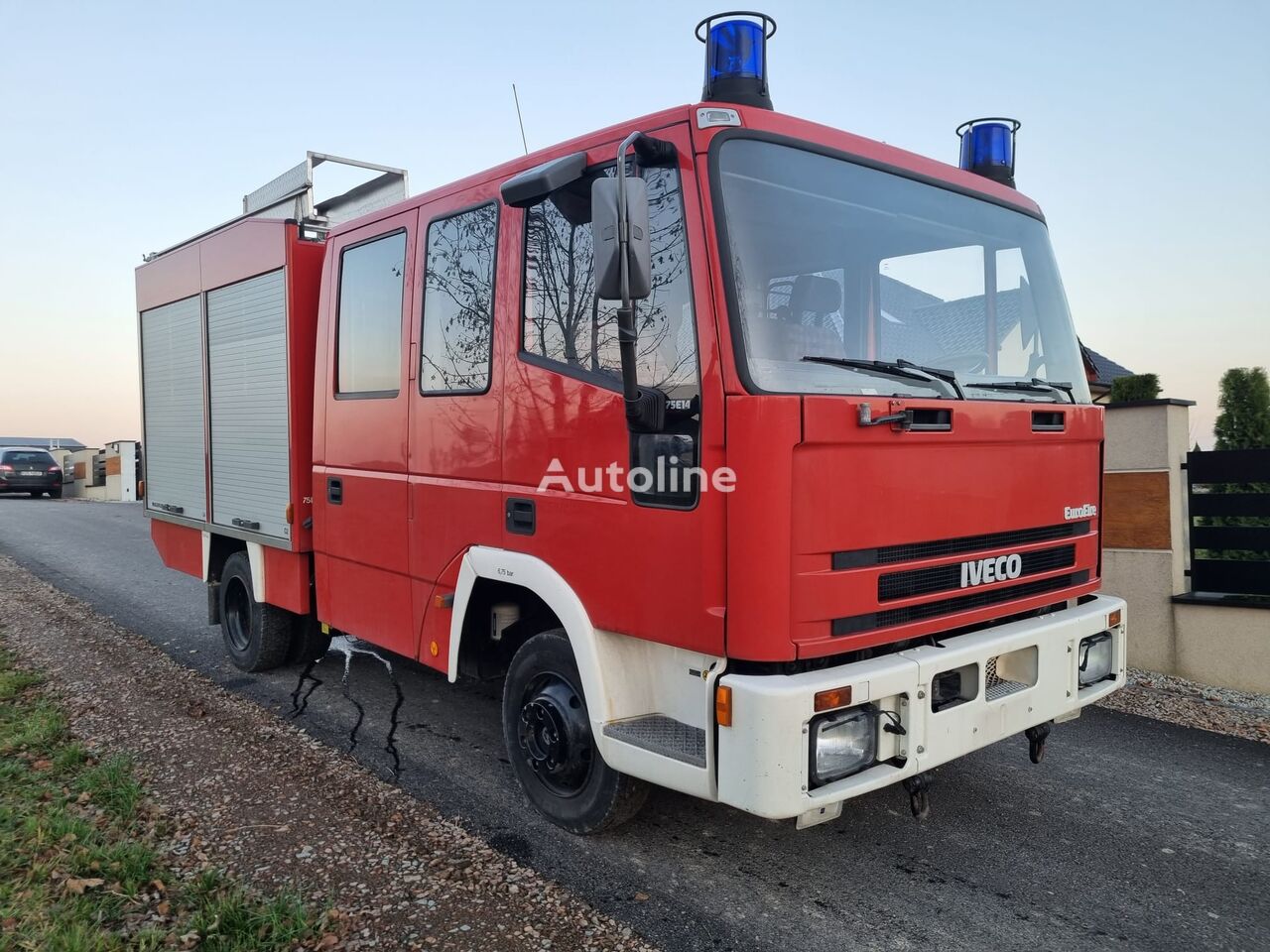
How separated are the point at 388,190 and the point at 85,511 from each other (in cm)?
1846

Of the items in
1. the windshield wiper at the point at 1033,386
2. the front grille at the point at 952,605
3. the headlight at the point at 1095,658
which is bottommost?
the headlight at the point at 1095,658

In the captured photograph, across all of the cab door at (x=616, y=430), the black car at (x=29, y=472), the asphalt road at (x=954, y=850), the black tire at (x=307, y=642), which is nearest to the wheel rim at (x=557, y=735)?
the asphalt road at (x=954, y=850)

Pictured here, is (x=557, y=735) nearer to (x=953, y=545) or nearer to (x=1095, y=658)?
(x=953, y=545)

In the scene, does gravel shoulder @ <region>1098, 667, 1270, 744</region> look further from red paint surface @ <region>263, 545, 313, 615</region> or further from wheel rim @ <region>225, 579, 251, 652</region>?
wheel rim @ <region>225, 579, 251, 652</region>

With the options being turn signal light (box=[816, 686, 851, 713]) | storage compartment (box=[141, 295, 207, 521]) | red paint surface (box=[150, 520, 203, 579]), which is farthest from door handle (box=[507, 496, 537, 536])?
red paint surface (box=[150, 520, 203, 579])

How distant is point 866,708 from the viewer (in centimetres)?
294

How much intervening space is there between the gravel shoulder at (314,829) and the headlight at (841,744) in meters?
0.83

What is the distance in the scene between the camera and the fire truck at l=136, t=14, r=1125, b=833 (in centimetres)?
287

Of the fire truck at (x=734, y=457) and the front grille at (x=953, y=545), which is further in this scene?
the front grille at (x=953, y=545)

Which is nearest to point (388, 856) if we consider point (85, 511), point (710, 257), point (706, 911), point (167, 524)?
point (706, 911)

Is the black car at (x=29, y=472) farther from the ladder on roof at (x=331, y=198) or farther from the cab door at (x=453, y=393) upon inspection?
the cab door at (x=453, y=393)

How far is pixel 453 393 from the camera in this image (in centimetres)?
407

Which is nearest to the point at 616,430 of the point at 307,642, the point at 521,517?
the point at 521,517

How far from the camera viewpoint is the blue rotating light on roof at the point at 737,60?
3.20 meters
